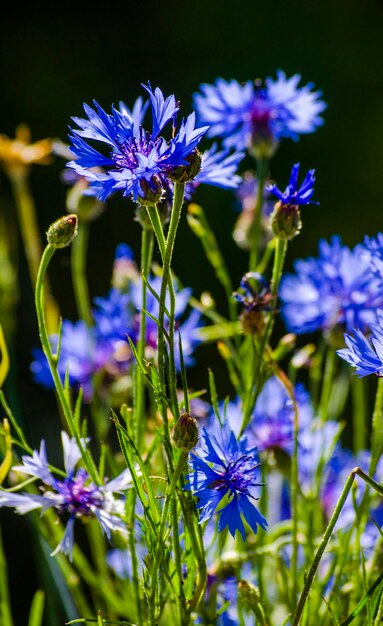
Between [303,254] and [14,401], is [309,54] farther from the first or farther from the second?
[14,401]

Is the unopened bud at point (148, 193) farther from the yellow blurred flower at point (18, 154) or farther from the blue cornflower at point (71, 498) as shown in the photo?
the yellow blurred flower at point (18, 154)

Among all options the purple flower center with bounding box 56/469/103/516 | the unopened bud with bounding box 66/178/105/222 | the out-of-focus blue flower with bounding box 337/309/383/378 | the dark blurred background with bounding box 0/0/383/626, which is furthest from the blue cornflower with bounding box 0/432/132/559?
the dark blurred background with bounding box 0/0/383/626

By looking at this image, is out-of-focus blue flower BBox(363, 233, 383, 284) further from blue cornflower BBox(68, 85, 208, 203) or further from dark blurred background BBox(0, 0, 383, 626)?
dark blurred background BBox(0, 0, 383, 626)

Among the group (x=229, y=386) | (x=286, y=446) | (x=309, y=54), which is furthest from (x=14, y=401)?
(x=309, y=54)

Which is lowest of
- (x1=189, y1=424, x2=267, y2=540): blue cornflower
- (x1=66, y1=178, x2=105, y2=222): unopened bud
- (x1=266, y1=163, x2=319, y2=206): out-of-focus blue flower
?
(x1=189, y1=424, x2=267, y2=540): blue cornflower

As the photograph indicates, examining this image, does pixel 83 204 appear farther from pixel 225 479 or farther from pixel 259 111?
pixel 225 479

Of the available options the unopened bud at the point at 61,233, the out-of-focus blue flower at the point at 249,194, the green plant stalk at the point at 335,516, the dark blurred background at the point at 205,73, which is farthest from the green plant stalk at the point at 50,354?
the dark blurred background at the point at 205,73
